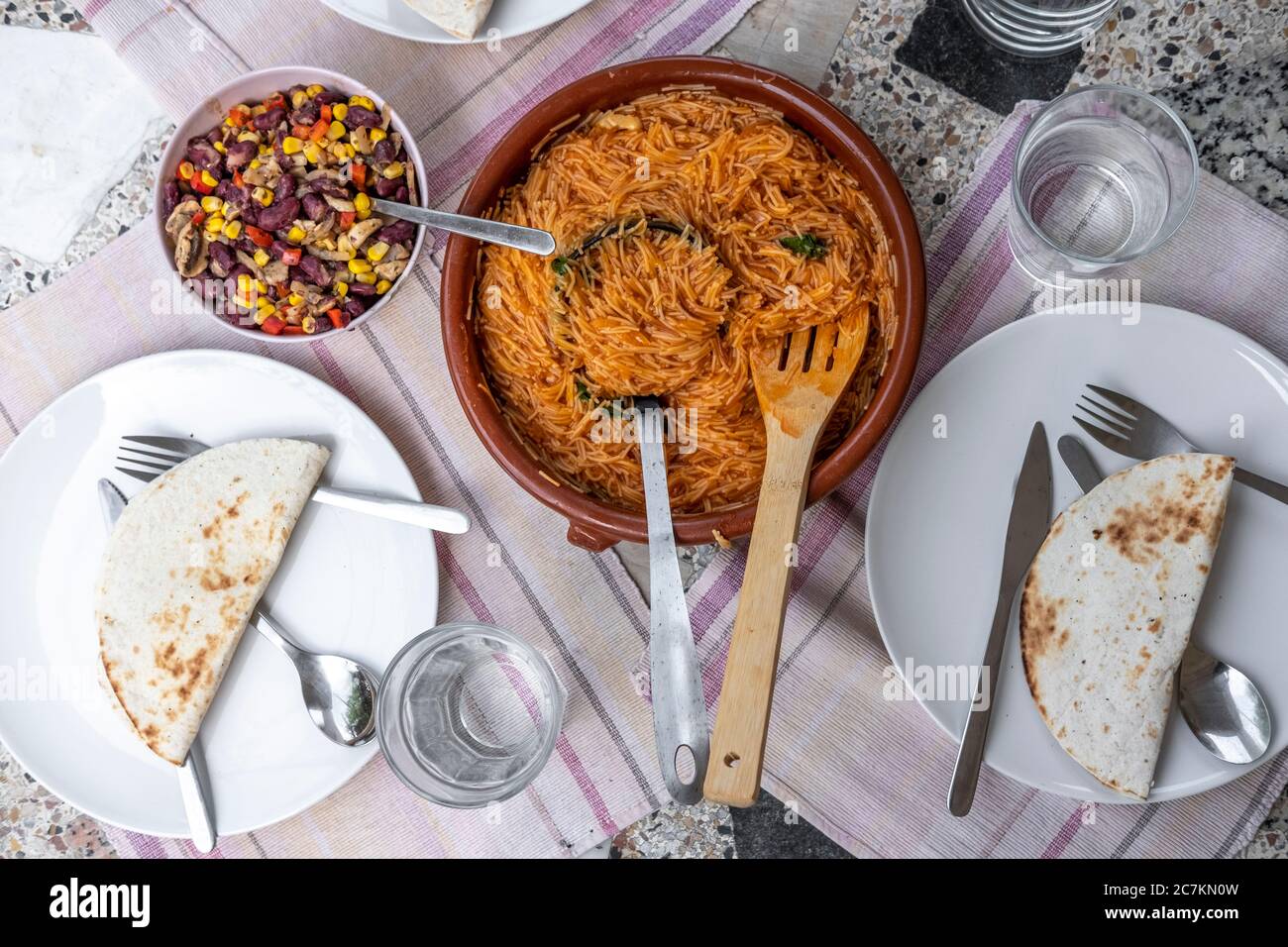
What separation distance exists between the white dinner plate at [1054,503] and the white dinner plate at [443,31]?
4.60ft

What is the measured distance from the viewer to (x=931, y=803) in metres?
2.59

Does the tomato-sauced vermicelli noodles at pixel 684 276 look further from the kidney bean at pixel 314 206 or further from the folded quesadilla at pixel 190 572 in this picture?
the folded quesadilla at pixel 190 572

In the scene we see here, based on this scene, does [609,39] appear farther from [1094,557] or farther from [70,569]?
[70,569]

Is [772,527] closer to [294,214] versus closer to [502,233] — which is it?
[502,233]

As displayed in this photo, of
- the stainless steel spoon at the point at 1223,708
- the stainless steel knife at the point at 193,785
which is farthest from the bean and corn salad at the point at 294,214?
the stainless steel spoon at the point at 1223,708

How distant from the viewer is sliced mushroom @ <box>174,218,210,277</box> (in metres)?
2.48

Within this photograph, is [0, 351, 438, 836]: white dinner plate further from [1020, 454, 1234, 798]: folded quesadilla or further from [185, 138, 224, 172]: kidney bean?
[1020, 454, 1234, 798]: folded quesadilla

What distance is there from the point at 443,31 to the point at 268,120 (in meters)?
0.52

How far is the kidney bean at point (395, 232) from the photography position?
2.48 meters

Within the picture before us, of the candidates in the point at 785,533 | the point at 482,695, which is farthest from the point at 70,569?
the point at 785,533

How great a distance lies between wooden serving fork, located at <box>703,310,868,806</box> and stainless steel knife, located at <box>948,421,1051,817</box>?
59cm

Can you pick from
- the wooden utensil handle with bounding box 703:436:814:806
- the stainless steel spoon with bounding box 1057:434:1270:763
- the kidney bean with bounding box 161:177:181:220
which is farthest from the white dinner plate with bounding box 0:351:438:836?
the stainless steel spoon with bounding box 1057:434:1270:763

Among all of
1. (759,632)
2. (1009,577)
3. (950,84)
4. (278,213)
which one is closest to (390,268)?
(278,213)

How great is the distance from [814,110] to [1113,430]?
1103mm
